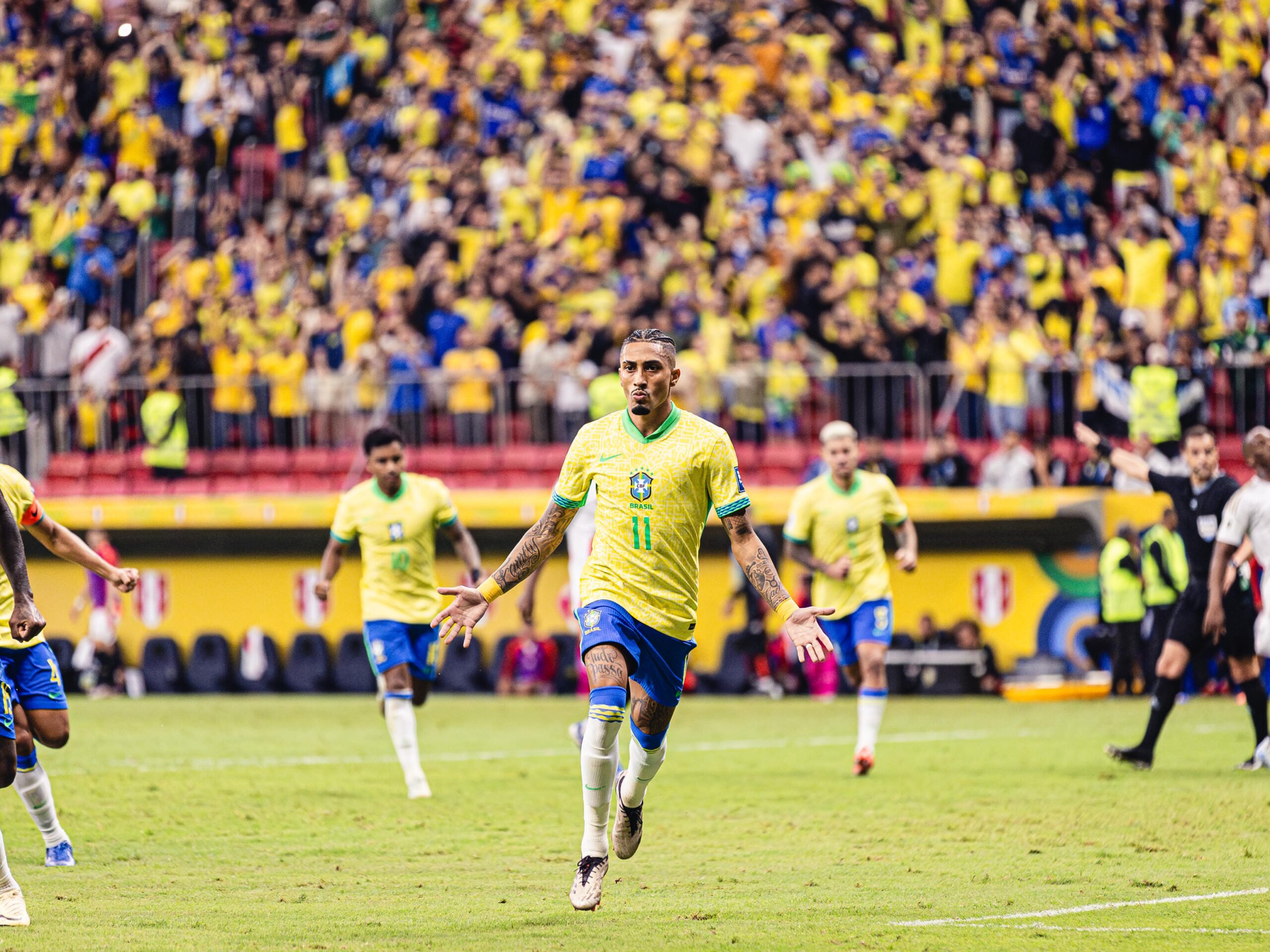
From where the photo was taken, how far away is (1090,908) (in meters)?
7.80

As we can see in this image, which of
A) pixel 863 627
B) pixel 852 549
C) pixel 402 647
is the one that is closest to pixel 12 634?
pixel 402 647

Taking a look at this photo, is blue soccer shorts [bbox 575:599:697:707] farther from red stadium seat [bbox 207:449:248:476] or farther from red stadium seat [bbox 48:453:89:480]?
red stadium seat [bbox 48:453:89:480]

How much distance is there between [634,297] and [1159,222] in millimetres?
6214

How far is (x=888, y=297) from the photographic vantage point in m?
21.8

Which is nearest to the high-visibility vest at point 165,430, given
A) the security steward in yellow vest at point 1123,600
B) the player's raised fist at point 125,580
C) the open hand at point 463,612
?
the security steward in yellow vest at point 1123,600

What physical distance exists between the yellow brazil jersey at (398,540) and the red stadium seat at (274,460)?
36.1 feet

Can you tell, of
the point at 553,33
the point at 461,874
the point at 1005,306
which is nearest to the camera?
the point at 461,874

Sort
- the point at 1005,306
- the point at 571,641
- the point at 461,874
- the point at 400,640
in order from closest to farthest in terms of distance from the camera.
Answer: the point at 461,874
the point at 400,640
the point at 1005,306
the point at 571,641

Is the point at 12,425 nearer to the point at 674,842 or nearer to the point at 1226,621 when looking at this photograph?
the point at 1226,621

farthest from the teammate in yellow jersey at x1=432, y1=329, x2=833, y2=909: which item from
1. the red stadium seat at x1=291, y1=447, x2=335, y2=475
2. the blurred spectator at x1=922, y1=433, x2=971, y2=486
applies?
the red stadium seat at x1=291, y1=447, x2=335, y2=475

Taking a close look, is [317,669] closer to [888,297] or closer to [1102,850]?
[888,297]

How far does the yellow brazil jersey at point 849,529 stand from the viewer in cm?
1430

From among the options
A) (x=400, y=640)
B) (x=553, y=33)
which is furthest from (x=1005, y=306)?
(x=400, y=640)

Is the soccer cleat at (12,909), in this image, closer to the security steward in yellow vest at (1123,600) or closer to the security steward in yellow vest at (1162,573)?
the security steward in yellow vest at (1162,573)
